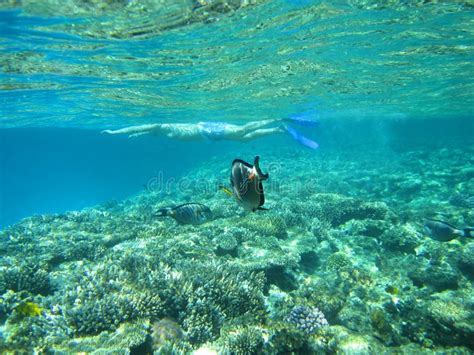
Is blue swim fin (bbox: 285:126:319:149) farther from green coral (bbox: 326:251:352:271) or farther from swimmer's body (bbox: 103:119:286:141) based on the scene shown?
green coral (bbox: 326:251:352:271)

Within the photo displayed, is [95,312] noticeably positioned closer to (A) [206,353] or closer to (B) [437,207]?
(A) [206,353]

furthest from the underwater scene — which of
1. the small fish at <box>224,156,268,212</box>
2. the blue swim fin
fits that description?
the blue swim fin

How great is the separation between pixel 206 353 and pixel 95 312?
225 cm

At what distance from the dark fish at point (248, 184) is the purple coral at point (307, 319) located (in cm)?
402

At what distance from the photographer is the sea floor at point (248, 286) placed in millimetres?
5027

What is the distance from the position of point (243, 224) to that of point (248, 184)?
840cm

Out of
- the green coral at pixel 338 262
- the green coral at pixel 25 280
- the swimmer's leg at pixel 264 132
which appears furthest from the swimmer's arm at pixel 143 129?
the green coral at pixel 338 262

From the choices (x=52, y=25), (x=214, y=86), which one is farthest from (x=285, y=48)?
(x=52, y=25)

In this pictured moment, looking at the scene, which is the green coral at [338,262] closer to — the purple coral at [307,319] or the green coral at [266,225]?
the green coral at [266,225]

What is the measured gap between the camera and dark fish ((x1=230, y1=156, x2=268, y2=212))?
246 centimetres

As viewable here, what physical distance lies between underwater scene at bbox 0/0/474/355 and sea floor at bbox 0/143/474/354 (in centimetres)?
4

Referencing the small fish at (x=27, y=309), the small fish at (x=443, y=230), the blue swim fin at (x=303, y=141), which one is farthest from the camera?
the blue swim fin at (x=303, y=141)

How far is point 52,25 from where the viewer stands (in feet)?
36.9

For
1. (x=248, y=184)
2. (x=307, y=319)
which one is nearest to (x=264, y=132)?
(x=307, y=319)
